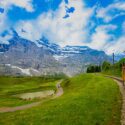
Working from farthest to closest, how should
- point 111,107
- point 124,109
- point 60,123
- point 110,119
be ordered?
point 111,107
point 124,109
point 110,119
point 60,123

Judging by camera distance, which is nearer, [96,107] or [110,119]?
[110,119]

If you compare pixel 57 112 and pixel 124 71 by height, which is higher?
pixel 124 71

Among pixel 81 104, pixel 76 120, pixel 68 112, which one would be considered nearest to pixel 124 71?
pixel 81 104

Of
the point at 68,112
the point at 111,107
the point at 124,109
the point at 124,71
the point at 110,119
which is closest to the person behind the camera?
the point at 110,119

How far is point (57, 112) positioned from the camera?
36.7 metres

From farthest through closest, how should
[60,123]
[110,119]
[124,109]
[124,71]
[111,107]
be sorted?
1. [124,71]
2. [111,107]
3. [124,109]
4. [110,119]
5. [60,123]

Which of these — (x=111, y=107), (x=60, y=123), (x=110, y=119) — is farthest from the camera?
(x=111, y=107)

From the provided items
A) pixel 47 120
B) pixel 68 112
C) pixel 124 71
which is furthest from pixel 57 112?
pixel 124 71

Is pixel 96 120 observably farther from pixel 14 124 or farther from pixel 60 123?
pixel 14 124

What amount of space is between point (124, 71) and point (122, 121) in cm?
4465

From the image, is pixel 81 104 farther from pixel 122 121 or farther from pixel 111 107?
pixel 122 121

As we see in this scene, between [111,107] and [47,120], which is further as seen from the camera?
[111,107]

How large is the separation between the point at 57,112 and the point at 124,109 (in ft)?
29.8

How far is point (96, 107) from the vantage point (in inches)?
1597
